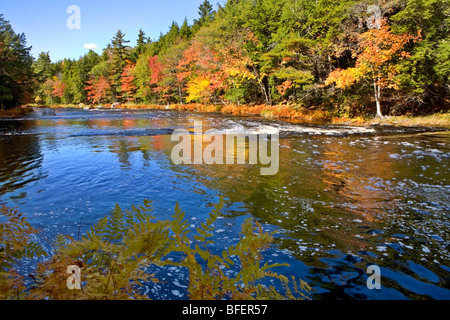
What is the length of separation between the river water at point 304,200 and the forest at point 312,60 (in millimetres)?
8915

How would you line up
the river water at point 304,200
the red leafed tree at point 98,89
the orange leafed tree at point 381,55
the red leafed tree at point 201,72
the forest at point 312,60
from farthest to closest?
the red leafed tree at point 98,89 < the red leafed tree at point 201,72 < the forest at point 312,60 < the orange leafed tree at point 381,55 < the river water at point 304,200

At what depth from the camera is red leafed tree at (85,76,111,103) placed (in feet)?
197

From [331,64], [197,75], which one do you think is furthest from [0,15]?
[331,64]

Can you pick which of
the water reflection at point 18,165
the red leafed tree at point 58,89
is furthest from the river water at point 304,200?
the red leafed tree at point 58,89

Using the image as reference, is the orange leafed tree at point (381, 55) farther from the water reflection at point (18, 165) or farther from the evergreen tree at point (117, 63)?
the evergreen tree at point (117, 63)

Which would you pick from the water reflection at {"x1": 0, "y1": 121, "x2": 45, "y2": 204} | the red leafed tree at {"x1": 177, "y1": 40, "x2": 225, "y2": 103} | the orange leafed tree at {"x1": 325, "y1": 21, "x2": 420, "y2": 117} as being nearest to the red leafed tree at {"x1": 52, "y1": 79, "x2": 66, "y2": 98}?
the red leafed tree at {"x1": 177, "y1": 40, "x2": 225, "y2": 103}

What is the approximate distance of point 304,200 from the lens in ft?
18.7

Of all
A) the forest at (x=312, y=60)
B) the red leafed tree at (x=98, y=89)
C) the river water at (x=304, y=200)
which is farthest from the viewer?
the red leafed tree at (x=98, y=89)

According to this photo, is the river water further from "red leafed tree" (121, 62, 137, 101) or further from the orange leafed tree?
"red leafed tree" (121, 62, 137, 101)

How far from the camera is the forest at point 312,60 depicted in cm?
1733

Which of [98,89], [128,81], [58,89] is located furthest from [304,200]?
[58,89]

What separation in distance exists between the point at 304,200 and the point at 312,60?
866 inches

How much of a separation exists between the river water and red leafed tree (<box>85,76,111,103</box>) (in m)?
54.0
